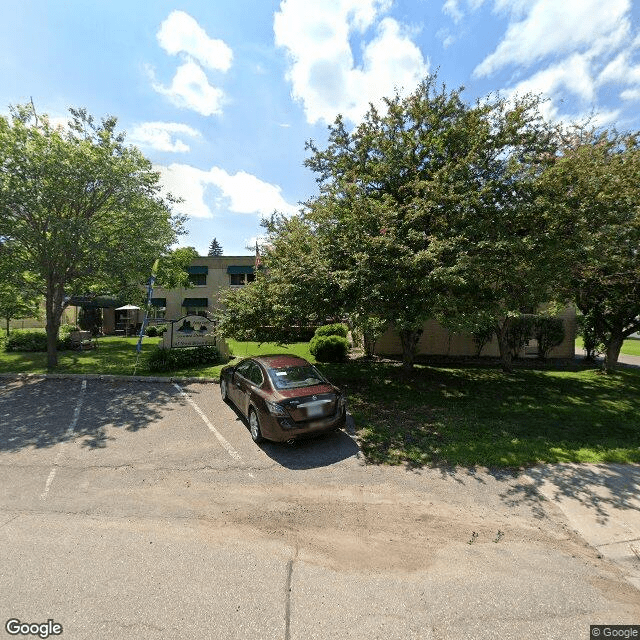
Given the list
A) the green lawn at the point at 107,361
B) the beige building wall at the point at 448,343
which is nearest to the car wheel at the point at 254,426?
the green lawn at the point at 107,361

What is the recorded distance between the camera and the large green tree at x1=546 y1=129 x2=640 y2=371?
7.40m

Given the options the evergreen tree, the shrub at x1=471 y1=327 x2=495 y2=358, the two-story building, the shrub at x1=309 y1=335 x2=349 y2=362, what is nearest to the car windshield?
the shrub at x1=309 y1=335 x2=349 y2=362

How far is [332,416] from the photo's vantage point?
6.07 meters

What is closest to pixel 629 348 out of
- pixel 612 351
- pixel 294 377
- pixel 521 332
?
pixel 612 351

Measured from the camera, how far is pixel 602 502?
4.39 metres

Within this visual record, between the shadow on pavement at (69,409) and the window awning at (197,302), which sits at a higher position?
the window awning at (197,302)

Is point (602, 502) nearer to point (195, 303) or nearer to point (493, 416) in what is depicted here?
point (493, 416)

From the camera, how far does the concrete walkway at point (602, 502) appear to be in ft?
11.7

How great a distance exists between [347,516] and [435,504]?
1.23 metres

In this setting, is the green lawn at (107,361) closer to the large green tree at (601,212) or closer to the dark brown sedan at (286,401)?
the dark brown sedan at (286,401)

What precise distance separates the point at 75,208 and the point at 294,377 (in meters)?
10.8

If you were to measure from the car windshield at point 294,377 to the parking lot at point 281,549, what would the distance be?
1135mm

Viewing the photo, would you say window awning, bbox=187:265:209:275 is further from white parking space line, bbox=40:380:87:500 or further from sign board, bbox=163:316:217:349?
white parking space line, bbox=40:380:87:500

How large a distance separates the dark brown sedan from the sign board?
651 cm
